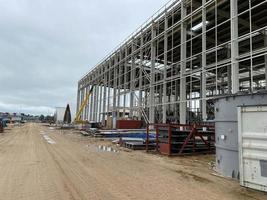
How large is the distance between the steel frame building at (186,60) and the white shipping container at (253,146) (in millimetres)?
5748

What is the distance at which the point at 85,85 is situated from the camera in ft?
168

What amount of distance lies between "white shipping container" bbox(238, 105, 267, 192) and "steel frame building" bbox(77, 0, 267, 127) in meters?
5.75

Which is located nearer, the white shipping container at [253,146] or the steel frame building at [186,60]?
the white shipping container at [253,146]

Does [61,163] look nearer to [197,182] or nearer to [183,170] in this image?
[183,170]

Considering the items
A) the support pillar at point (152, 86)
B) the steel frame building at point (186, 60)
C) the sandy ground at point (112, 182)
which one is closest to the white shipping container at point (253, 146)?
the sandy ground at point (112, 182)

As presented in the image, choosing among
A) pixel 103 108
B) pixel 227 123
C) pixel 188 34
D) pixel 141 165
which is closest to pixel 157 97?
pixel 188 34

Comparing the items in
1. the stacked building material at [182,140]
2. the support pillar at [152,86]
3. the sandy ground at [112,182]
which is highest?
the support pillar at [152,86]

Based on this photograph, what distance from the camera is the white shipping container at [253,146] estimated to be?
20.0 feet

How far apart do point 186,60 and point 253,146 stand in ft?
44.0

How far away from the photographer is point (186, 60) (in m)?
19.0

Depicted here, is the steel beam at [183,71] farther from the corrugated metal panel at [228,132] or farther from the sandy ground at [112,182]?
the corrugated metal panel at [228,132]

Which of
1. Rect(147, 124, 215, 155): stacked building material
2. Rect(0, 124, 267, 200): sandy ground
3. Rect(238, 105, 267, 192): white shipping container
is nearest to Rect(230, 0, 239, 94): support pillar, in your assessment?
Rect(147, 124, 215, 155): stacked building material

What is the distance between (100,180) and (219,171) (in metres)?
3.85

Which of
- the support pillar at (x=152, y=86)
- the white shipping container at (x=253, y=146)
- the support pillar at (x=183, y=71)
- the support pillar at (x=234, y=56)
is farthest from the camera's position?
the support pillar at (x=152, y=86)
